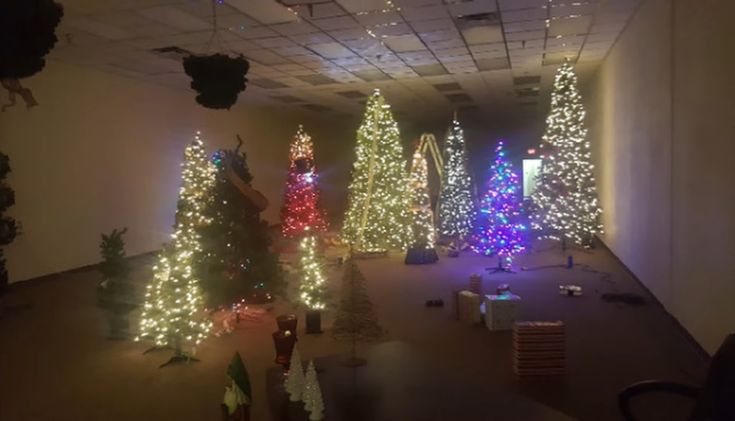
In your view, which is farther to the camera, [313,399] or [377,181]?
[377,181]

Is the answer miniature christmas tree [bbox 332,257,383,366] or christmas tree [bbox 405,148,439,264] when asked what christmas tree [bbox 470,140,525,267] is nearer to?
christmas tree [bbox 405,148,439,264]

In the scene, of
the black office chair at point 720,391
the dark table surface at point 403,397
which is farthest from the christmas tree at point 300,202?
the black office chair at point 720,391

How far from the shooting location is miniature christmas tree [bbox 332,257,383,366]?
4.81 metres

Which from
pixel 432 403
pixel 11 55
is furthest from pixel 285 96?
pixel 11 55

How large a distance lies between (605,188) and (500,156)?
2.39 meters

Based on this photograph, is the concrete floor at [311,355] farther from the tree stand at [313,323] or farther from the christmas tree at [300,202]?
the christmas tree at [300,202]

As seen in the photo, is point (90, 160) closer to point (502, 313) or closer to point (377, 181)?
point (377, 181)

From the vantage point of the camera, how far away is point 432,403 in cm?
356

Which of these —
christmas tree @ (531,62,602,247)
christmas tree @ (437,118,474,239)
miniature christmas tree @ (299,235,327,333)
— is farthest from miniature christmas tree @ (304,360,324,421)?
christmas tree @ (437,118,474,239)

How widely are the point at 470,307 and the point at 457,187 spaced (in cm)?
592

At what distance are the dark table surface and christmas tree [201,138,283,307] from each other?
172cm

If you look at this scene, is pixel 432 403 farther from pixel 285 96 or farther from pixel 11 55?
pixel 285 96

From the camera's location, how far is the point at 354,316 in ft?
16.2

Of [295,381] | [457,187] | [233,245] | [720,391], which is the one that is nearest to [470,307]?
[233,245]
